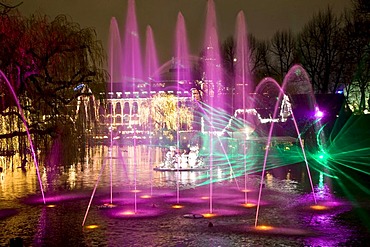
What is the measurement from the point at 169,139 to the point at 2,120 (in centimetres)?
4624

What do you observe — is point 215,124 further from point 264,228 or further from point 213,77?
point 264,228

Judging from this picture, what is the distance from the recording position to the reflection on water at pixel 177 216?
41.6ft

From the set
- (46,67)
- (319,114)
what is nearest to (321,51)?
(319,114)

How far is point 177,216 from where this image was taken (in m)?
15.6

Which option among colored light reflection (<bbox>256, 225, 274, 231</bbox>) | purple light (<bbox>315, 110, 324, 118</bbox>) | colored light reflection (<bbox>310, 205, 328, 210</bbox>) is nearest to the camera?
colored light reflection (<bbox>256, 225, 274, 231</bbox>)

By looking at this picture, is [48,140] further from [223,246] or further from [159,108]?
[159,108]

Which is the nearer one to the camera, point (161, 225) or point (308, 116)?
point (161, 225)

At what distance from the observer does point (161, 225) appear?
566 inches

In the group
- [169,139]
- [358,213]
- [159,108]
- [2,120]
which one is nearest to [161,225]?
[358,213]

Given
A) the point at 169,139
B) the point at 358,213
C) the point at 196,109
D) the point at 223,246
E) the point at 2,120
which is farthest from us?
the point at 196,109

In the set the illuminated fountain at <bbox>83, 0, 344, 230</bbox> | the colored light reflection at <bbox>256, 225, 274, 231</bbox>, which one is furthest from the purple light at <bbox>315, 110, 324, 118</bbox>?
the colored light reflection at <bbox>256, 225, 274, 231</bbox>

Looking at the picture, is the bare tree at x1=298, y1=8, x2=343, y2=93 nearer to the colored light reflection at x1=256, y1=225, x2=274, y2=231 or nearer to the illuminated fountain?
the illuminated fountain

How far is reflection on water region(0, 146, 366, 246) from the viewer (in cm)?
1269

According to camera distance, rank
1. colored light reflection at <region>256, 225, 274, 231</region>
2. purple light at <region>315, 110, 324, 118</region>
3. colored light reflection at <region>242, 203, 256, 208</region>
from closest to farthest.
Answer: colored light reflection at <region>256, 225, 274, 231</region>
colored light reflection at <region>242, 203, 256, 208</region>
purple light at <region>315, 110, 324, 118</region>
